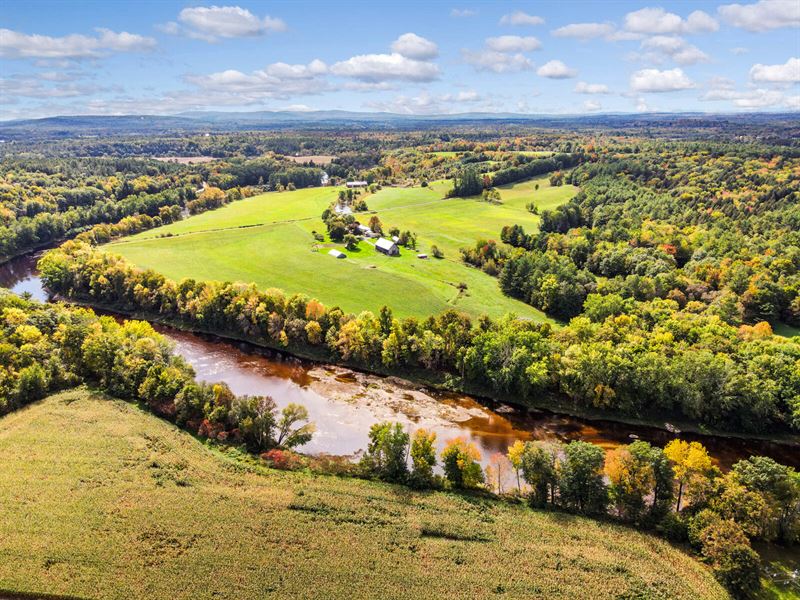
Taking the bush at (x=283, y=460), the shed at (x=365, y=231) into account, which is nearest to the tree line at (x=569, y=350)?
the bush at (x=283, y=460)

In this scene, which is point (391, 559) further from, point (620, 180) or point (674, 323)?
point (620, 180)

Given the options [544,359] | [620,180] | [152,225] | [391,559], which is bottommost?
[391,559]

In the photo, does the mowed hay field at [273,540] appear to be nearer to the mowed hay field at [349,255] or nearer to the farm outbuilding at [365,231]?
the mowed hay field at [349,255]

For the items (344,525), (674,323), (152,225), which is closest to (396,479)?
(344,525)

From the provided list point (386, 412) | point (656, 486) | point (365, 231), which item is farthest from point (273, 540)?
point (365, 231)

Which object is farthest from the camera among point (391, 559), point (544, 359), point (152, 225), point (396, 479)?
point (152, 225)

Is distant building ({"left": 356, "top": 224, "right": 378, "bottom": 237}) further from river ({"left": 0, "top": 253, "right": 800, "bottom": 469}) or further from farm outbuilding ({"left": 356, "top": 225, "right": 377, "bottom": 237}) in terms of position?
river ({"left": 0, "top": 253, "right": 800, "bottom": 469})

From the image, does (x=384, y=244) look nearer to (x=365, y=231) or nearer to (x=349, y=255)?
(x=349, y=255)
